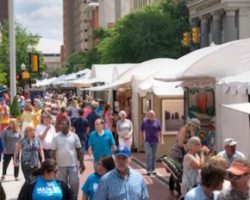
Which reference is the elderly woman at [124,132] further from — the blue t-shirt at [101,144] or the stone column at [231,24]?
the stone column at [231,24]

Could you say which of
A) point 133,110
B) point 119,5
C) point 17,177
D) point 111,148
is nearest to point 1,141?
point 17,177

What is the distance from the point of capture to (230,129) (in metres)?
13.1

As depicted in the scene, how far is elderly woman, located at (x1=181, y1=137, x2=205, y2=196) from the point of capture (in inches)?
430

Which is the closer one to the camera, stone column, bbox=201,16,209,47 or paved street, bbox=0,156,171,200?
paved street, bbox=0,156,171,200

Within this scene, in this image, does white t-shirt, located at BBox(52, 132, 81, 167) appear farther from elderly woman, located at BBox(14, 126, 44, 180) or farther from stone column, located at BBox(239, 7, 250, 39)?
stone column, located at BBox(239, 7, 250, 39)

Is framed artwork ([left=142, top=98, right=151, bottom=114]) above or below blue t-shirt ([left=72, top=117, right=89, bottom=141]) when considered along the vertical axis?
above

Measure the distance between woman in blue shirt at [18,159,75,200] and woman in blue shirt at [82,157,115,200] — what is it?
1.26ft

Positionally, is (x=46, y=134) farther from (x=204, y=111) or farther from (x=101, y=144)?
(x=204, y=111)

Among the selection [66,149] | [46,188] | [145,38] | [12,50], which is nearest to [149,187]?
[66,149]

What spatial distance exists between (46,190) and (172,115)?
1470 cm

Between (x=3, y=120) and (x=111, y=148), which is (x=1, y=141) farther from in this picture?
(x=3, y=120)

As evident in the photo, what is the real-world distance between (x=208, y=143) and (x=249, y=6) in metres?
48.7

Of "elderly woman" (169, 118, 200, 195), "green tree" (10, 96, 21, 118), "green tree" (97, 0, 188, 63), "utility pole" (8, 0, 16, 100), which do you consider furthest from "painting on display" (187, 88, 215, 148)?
"green tree" (97, 0, 188, 63)

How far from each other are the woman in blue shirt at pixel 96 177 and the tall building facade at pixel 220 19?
181ft
